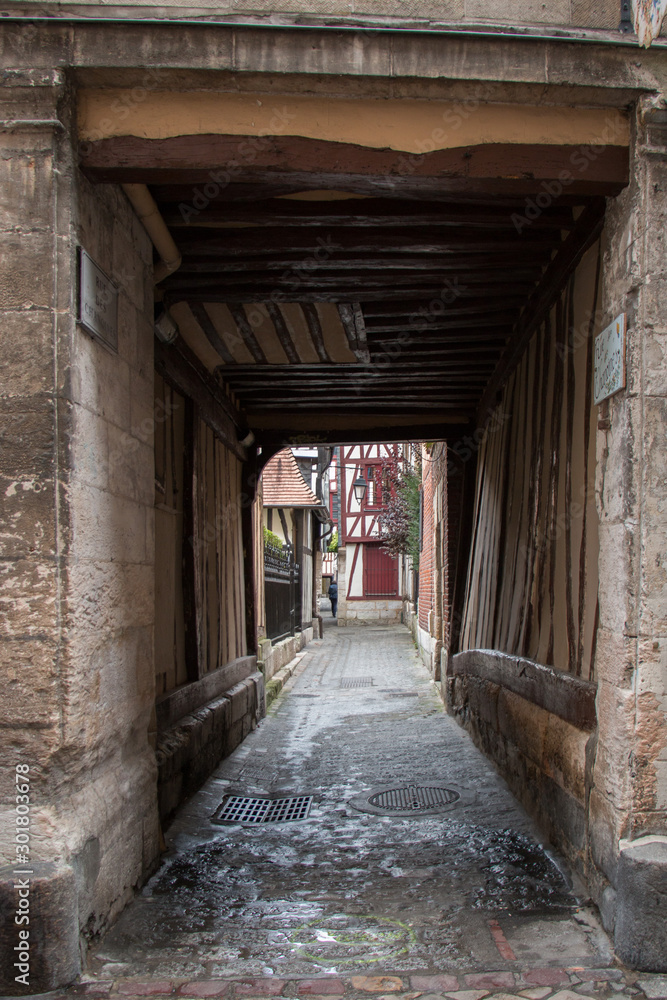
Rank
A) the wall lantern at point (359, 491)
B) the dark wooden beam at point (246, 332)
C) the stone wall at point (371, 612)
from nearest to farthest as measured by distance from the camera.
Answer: the dark wooden beam at point (246, 332) < the wall lantern at point (359, 491) < the stone wall at point (371, 612)

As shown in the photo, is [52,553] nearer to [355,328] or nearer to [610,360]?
[610,360]

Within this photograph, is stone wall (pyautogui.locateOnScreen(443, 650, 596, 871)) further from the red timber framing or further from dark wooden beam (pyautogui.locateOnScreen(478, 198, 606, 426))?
the red timber framing

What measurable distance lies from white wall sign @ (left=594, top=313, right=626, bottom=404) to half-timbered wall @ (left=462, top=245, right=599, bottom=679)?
405 millimetres

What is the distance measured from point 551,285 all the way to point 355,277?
1.02m

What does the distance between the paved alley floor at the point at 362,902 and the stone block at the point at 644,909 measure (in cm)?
8

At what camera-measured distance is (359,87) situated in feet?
8.64

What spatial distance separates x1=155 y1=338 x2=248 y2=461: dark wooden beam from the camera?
430 cm

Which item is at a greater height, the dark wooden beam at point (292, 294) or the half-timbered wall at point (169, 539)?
the dark wooden beam at point (292, 294)

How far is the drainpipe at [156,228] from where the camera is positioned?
3141mm

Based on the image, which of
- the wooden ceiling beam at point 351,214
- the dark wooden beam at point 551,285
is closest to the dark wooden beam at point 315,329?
the wooden ceiling beam at point 351,214

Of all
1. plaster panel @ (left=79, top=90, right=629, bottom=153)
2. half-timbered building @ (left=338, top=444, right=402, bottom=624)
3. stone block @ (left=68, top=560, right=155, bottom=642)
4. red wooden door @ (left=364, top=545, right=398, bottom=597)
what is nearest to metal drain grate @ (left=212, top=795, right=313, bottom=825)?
stone block @ (left=68, top=560, right=155, bottom=642)

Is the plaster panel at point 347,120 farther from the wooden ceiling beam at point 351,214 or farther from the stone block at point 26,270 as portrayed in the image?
the wooden ceiling beam at point 351,214

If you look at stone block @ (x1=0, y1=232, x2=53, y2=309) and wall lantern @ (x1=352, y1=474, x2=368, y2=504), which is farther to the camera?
wall lantern @ (x1=352, y1=474, x2=368, y2=504)

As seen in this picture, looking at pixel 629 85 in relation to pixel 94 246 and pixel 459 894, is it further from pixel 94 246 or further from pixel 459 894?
pixel 459 894
